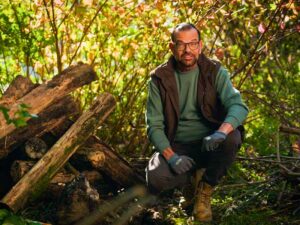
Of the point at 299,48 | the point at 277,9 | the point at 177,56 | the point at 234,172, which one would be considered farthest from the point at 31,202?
the point at 299,48

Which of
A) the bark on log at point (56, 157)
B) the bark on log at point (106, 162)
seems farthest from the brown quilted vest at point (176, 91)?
the bark on log at point (106, 162)

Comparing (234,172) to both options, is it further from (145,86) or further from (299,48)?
(299,48)

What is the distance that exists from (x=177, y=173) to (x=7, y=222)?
1.46 m

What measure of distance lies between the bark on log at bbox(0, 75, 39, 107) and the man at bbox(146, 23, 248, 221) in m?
0.97

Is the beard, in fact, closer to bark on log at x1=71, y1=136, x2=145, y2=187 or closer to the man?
the man

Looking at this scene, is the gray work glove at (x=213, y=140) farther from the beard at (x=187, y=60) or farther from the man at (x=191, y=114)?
the beard at (x=187, y=60)

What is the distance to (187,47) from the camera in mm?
4832

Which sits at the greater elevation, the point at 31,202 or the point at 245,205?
the point at 31,202

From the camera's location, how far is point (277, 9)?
20.2 feet

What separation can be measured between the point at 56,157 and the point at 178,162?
0.95 meters

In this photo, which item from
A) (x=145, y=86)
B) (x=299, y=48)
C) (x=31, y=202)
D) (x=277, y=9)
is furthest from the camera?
(x=299, y=48)

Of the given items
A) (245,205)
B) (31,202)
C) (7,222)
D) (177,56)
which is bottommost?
(245,205)

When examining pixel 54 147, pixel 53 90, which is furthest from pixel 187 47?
pixel 54 147

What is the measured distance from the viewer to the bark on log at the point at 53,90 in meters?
4.93
